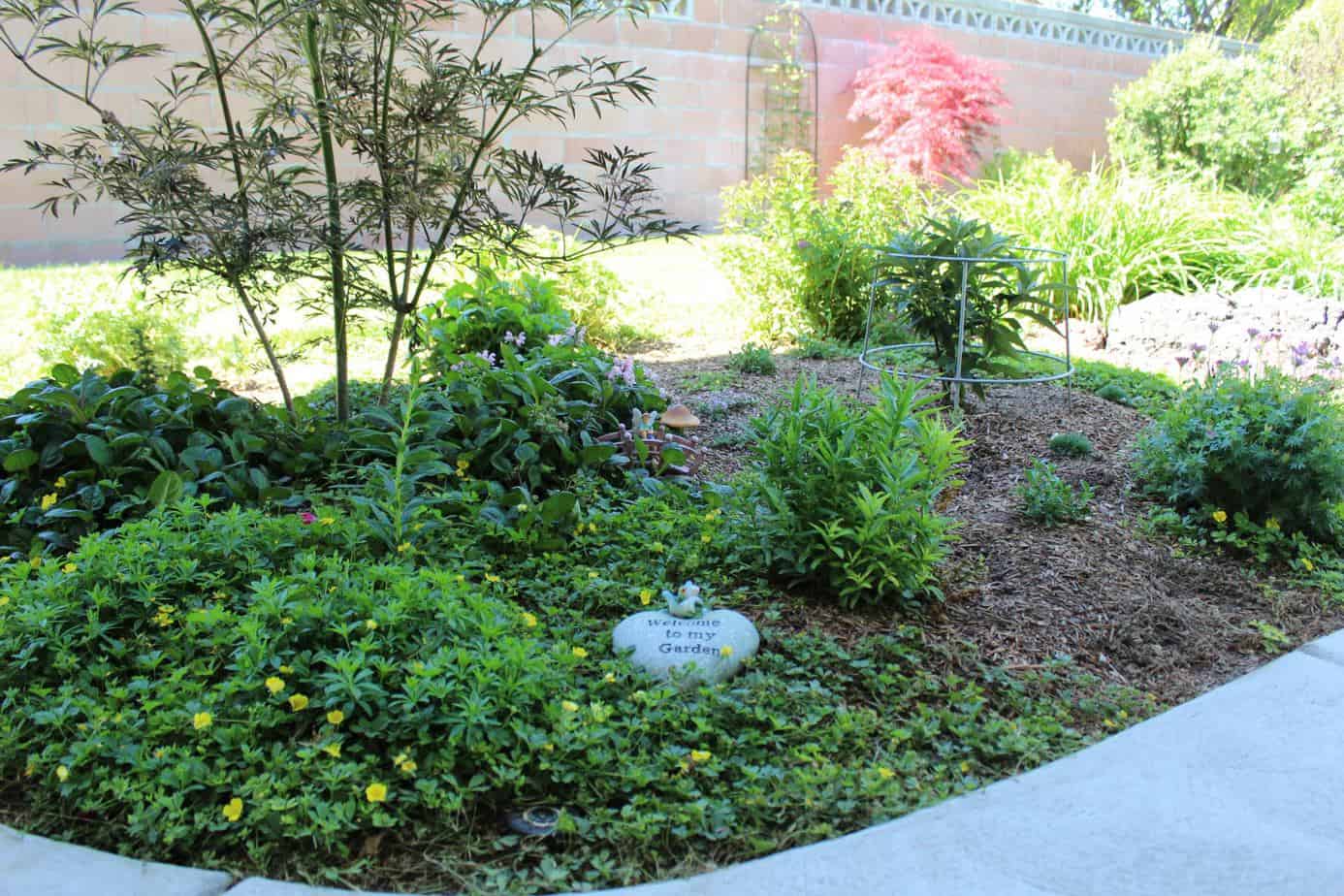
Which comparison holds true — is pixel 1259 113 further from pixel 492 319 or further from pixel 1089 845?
pixel 1089 845

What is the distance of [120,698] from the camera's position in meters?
2.16

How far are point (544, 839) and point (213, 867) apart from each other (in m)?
0.60

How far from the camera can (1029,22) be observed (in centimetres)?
1382

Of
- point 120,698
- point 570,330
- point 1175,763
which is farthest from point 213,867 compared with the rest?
point 570,330

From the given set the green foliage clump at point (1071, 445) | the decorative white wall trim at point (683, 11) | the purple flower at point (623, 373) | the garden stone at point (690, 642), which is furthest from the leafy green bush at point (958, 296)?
the decorative white wall trim at point (683, 11)

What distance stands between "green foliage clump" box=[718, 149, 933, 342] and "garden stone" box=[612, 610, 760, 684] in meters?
3.92

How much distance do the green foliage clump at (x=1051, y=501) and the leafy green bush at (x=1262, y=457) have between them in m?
0.34

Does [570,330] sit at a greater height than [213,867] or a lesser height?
greater

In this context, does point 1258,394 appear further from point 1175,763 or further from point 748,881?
point 748,881

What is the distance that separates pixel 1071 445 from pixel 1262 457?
99cm

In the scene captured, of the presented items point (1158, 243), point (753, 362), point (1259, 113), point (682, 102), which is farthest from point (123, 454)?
point (1259, 113)

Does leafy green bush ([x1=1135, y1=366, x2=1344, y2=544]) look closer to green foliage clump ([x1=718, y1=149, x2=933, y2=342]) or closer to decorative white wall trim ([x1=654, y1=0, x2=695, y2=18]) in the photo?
green foliage clump ([x1=718, y1=149, x2=933, y2=342])

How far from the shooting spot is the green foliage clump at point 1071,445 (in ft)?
14.0

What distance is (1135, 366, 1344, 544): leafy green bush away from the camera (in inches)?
129
